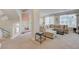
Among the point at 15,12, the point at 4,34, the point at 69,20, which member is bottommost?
the point at 4,34

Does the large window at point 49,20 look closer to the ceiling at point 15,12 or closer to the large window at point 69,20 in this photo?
the ceiling at point 15,12

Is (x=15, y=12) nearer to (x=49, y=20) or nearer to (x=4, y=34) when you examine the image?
(x=4, y=34)

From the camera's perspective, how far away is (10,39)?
8.50ft

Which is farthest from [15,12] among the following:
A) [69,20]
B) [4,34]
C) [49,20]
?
[69,20]

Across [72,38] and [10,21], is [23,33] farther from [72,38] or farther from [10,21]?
[72,38]

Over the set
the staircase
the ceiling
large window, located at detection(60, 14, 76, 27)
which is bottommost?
the staircase

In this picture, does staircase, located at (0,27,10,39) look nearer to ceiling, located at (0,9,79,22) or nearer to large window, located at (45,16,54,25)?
ceiling, located at (0,9,79,22)

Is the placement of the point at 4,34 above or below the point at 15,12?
below

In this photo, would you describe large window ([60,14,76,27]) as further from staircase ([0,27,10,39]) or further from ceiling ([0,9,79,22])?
staircase ([0,27,10,39])

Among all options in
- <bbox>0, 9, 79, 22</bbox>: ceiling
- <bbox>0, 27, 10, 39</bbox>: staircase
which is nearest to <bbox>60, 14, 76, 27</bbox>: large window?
<bbox>0, 9, 79, 22</bbox>: ceiling

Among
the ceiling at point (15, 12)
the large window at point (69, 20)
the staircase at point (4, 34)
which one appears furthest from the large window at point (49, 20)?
the staircase at point (4, 34)

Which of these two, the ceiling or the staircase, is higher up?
the ceiling
